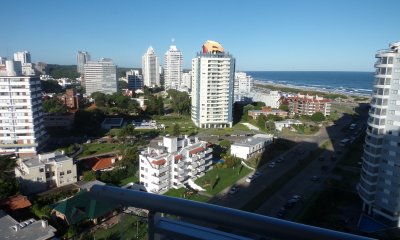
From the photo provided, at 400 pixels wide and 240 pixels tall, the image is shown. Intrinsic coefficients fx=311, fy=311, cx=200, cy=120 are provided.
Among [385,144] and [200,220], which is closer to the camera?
[200,220]

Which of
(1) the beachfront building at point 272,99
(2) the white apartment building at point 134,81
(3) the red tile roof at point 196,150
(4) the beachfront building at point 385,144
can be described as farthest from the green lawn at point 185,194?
(2) the white apartment building at point 134,81

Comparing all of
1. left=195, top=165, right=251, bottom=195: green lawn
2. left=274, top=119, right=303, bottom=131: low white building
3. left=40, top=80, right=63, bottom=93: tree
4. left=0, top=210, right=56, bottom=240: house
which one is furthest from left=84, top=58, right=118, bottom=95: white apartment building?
left=0, top=210, right=56, bottom=240: house

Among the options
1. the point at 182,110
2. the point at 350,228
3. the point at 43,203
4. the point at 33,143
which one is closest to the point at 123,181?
the point at 43,203

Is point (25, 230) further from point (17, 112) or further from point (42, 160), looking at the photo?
point (17, 112)

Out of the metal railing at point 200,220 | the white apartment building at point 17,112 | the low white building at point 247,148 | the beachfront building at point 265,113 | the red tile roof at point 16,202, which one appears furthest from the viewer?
the beachfront building at point 265,113

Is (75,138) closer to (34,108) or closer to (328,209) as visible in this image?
(34,108)

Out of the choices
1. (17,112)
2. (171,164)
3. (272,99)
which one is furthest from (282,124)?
(17,112)

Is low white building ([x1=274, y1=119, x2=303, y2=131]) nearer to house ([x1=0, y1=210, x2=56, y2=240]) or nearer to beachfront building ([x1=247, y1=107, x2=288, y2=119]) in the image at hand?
beachfront building ([x1=247, y1=107, x2=288, y2=119])

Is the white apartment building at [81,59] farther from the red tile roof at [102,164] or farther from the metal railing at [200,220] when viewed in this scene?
the metal railing at [200,220]
